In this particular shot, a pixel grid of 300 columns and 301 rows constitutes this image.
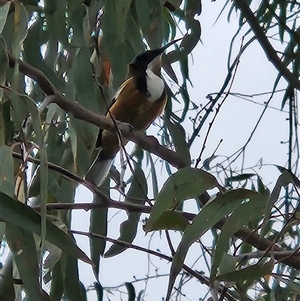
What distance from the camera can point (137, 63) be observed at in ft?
5.47

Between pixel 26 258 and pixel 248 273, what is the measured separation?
242 millimetres

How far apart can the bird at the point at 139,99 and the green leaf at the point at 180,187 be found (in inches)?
24.5

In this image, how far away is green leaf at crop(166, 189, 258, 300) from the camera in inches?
30.4

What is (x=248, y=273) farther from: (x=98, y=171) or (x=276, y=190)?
(x=98, y=171)

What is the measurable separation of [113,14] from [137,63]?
66 centimetres

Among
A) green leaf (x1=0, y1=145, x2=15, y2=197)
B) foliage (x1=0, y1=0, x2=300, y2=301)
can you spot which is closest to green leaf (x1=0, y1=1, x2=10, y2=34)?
foliage (x1=0, y1=0, x2=300, y2=301)

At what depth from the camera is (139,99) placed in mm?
1616

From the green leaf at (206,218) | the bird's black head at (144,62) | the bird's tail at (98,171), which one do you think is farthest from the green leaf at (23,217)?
the bird's black head at (144,62)

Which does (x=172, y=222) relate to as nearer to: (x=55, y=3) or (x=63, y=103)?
(x=63, y=103)

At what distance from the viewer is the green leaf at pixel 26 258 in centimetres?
71

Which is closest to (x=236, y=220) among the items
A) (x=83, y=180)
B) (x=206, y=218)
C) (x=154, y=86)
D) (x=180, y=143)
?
(x=206, y=218)

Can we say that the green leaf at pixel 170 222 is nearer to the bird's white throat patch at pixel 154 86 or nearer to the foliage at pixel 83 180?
the foliage at pixel 83 180

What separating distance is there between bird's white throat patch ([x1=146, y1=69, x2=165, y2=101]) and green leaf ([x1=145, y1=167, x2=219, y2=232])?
69cm

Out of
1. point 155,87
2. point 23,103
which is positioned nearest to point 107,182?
point 155,87
